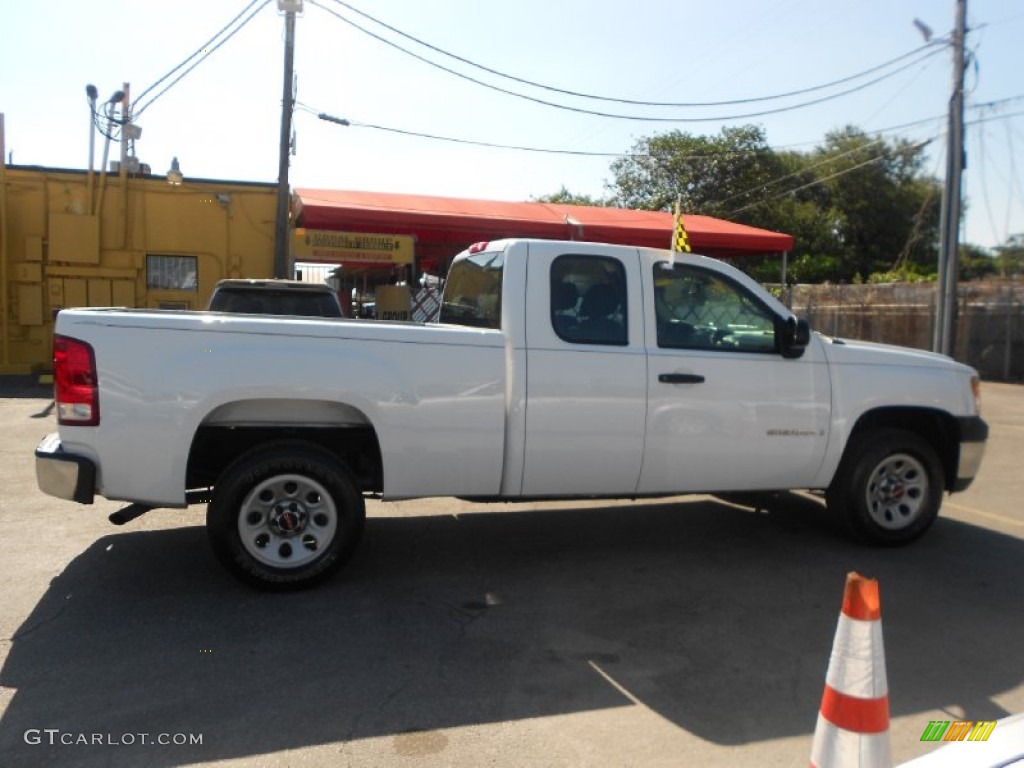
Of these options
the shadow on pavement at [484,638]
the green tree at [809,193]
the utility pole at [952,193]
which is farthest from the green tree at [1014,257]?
the shadow on pavement at [484,638]

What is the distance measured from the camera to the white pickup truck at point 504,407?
4512 mm

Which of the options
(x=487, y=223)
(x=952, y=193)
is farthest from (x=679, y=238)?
(x=952, y=193)

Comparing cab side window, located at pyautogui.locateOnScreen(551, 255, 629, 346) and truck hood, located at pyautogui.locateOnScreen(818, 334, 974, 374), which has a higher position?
cab side window, located at pyautogui.locateOnScreen(551, 255, 629, 346)

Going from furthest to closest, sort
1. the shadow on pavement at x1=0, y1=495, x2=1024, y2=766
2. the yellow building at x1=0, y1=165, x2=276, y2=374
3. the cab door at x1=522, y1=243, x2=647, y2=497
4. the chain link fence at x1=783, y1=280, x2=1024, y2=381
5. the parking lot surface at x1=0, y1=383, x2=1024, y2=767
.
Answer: the chain link fence at x1=783, y1=280, x2=1024, y2=381 < the yellow building at x1=0, y1=165, x2=276, y2=374 < the cab door at x1=522, y1=243, x2=647, y2=497 < the shadow on pavement at x1=0, y1=495, x2=1024, y2=766 < the parking lot surface at x1=0, y1=383, x2=1024, y2=767

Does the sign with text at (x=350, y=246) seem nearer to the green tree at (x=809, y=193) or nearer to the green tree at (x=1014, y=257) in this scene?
the green tree at (x=809, y=193)

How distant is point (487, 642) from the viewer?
4273 millimetres

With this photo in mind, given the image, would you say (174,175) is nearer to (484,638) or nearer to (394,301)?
(394,301)

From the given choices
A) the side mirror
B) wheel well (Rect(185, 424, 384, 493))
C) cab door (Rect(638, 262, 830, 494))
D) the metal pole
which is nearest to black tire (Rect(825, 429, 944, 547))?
cab door (Rect(638, 262, 830, 494))

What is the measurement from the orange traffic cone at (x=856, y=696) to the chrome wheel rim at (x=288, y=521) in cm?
308

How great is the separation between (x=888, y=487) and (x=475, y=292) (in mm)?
3124

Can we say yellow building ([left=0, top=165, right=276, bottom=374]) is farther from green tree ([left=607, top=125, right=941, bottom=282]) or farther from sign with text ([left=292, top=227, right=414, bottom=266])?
green tree ([left=607, top=125, right=941, bottom=282])

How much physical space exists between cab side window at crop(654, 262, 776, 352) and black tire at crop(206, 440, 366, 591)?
220 cm

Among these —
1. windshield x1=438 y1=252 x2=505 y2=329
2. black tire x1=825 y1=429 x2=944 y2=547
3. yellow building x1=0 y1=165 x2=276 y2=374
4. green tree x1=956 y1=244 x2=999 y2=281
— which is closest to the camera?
windshield x1=438 y1=252 x2=505 y2=329

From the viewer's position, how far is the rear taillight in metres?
4.39
